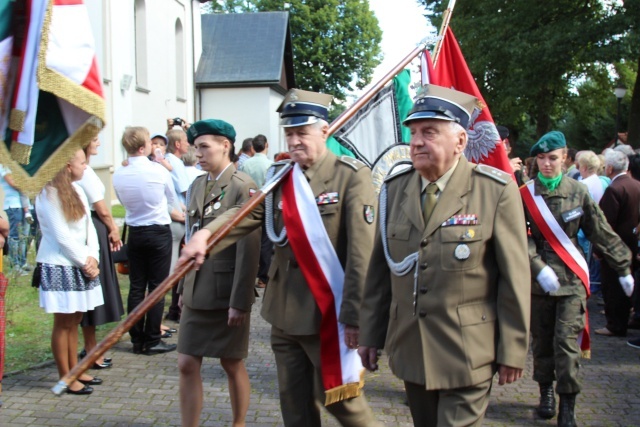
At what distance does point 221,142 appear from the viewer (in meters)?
4.48

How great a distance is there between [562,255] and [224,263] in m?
2.33

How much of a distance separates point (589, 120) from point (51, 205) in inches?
1392

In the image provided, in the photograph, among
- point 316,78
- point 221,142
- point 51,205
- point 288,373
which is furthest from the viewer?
point 316,78

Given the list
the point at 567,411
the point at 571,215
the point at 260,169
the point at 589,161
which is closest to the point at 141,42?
the point at 260,169

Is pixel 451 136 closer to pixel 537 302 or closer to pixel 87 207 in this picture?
pixel 537 302

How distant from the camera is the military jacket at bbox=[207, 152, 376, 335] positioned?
368 centimetres

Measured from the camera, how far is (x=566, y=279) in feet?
16.2

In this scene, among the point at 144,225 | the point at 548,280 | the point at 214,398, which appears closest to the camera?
the point at 548,280

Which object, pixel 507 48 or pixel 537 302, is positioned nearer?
pixel 537 302

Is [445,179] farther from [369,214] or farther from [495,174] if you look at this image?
[369,214]

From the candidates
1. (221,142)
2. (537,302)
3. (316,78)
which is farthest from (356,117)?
(316,78)

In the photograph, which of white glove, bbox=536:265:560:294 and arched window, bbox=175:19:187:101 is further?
arched window, bbox=175:19:187:101

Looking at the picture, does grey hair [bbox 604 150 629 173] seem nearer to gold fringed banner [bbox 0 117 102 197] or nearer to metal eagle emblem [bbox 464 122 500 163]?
metal eagle emblem [bbox 464 122 500 163]

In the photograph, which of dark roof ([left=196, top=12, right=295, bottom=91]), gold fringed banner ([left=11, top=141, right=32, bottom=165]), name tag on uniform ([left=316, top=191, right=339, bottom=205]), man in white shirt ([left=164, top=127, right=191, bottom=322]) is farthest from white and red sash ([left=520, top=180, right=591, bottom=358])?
A: dark roof ([left=196, top=12, right=295, bottom=91])
